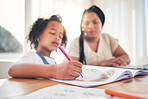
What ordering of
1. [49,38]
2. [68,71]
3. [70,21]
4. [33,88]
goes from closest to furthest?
[33,88] < [68,71] < [49,38] < [70,21]

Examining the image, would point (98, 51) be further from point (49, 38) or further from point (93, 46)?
point (49, 38)

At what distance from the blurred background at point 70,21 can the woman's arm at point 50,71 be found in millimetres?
711

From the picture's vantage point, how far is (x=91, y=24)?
55.3 inches

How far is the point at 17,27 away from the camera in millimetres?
1425

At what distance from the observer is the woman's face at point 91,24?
4.61 ft

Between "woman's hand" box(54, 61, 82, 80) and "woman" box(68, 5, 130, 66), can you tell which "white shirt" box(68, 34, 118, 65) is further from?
"woman's hand" box(54, 61, 82, 80)

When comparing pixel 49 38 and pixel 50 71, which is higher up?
pixel 49 38

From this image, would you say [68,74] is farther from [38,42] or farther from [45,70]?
[38,42]

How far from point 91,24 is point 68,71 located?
106cm

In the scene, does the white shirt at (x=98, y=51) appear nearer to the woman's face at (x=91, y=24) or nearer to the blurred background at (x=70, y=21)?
the woman's face at (x=91, y=24)

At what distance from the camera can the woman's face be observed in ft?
4.61

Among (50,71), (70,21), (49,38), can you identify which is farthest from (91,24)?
(50,71)

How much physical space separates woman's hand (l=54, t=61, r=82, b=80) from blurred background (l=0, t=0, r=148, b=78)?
84 centimetres

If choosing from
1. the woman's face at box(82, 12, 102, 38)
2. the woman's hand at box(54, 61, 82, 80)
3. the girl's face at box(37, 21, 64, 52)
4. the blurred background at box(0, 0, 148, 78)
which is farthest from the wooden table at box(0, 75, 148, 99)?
the woman's face at box(82, 12, 102, 38)
